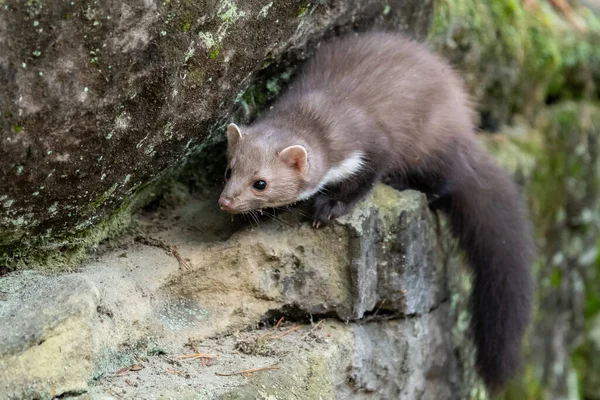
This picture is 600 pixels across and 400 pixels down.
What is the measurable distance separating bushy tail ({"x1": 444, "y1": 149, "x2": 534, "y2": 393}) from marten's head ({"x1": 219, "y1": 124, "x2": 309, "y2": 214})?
A: 43.4 inches

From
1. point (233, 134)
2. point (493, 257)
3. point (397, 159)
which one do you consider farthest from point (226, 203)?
point (493, 257)

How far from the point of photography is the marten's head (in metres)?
→ 3.58

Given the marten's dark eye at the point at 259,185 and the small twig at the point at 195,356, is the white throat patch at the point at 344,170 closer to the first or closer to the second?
the marten's dark eye at the point at 259,185

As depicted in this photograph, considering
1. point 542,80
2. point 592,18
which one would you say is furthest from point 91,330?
point 592,18

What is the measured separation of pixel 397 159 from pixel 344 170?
0.38m

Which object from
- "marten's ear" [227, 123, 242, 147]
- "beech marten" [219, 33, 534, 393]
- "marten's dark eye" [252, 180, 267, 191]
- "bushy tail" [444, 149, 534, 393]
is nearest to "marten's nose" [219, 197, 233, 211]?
"beech marten" [219, 33, 534, 393]

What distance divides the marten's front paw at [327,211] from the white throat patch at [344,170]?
123mm

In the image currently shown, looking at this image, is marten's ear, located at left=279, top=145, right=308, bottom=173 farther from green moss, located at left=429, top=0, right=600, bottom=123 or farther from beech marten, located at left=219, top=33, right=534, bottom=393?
green moss, located at left=429, top=0, right=600, bottom=123

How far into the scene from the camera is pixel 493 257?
437cm

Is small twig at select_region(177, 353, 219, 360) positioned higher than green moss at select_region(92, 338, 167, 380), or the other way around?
green moss at select_region(92, 338, 167, 380)

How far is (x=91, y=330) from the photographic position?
2.92 m

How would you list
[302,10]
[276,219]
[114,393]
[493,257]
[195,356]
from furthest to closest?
[493,257], [276,219], [302,10], [195,356], [114,393]

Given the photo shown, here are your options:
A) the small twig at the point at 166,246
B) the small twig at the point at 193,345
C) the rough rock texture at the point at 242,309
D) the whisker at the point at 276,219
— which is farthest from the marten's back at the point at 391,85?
the small twig at the point at 193,345

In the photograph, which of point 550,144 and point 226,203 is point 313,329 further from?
point 550,144
